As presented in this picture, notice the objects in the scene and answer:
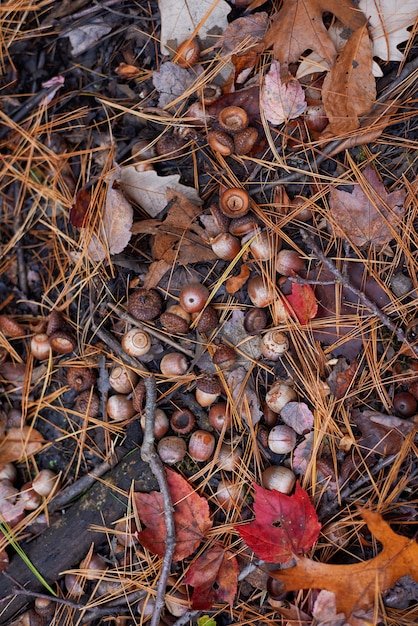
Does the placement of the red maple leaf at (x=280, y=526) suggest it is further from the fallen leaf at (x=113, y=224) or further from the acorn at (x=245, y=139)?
the acorn at (x=245, y=139)

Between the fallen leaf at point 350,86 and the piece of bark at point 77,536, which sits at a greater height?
the fallen leaf at point 350,86

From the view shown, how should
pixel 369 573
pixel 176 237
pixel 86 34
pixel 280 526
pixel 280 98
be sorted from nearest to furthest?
pixel 369 573 → pixel 280 526 → pixel 280 98 → pixel 176 237 → pixel 86 34

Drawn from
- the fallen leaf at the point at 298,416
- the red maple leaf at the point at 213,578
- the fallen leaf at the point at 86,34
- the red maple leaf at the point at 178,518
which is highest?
the fallen leaf at the point at 86,34

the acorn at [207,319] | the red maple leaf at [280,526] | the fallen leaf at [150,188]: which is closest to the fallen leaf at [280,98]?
the fallen leaf at [150,188]

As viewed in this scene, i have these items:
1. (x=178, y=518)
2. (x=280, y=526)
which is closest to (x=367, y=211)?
(x=280, y=526)

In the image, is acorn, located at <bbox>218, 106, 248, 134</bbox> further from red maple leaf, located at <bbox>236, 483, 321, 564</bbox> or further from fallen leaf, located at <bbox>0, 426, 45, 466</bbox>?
fallen leaf, located at <bbox>0, 426, 45, 466</bbox>

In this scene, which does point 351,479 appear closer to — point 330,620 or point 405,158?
point 330,620

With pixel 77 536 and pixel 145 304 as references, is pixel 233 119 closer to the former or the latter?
pixel 145 304
